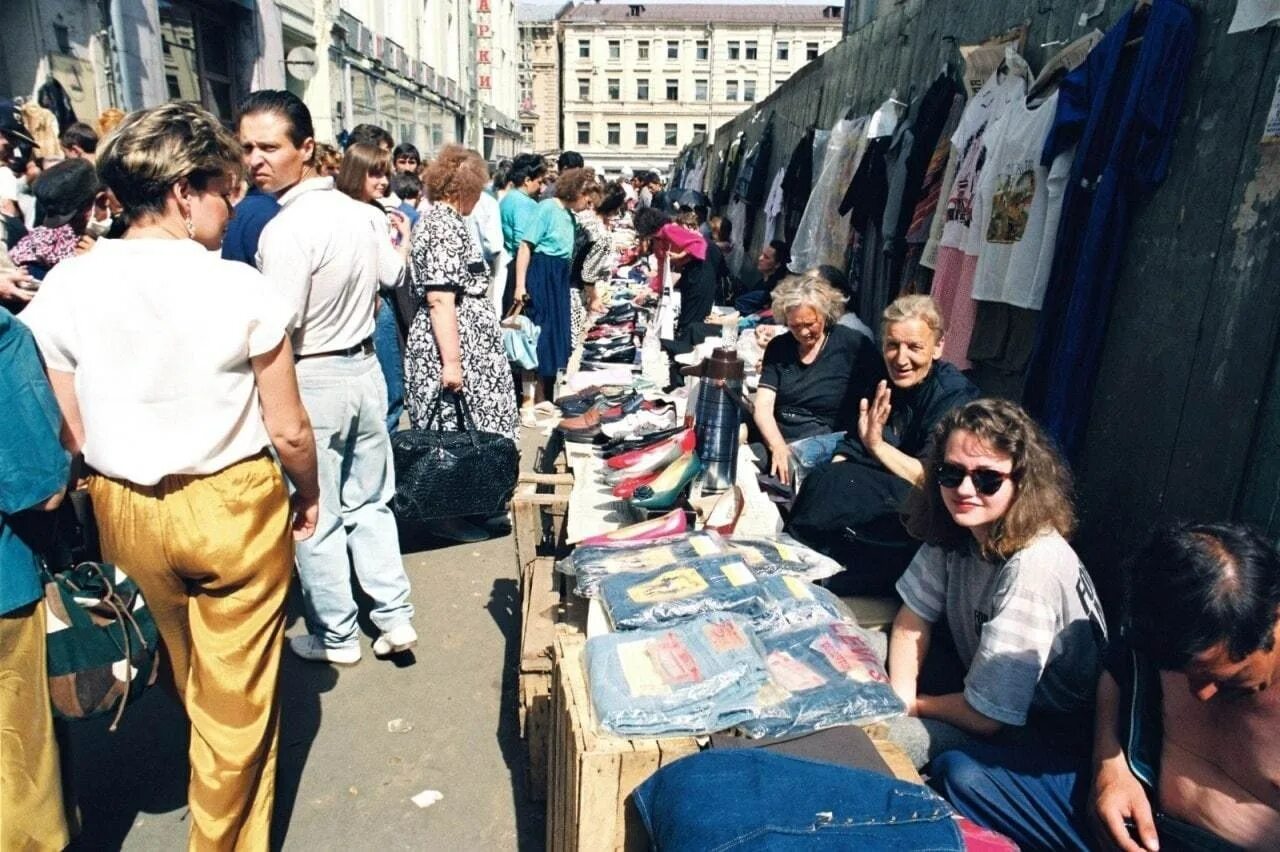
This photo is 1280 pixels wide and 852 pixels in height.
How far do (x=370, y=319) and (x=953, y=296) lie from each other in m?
2.89

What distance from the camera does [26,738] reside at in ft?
6.28

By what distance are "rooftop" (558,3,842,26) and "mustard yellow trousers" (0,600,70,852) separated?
67.6 meters

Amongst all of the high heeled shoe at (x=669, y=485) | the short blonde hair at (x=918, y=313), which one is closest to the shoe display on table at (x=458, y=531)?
the high heeled shoe at (x=669, y=485)

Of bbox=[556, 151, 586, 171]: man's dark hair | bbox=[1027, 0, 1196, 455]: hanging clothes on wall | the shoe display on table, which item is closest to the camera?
bbox=[1027, 0, 1196, 455]: hanging clothes on wall

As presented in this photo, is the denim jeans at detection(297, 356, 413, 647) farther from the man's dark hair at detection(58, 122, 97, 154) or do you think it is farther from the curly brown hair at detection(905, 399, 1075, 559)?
the man's dark hair at detection(58, 122, 97, 154)

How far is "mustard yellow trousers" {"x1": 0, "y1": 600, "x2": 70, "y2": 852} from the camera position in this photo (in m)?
1.86

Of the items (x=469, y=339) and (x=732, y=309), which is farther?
(x=732, y=309)

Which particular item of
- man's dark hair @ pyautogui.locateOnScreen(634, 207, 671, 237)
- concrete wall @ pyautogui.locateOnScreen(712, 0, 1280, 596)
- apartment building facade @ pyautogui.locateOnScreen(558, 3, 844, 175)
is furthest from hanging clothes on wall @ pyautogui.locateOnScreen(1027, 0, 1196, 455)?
apartment building facade @ pyautogui.locateOnScreen(558, 3, 844, 175)

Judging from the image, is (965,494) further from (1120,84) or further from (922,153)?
(922,153)

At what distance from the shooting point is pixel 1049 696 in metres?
2.15

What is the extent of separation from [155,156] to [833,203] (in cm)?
579

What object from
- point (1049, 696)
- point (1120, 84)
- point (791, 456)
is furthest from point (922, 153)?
point (1049, 696)

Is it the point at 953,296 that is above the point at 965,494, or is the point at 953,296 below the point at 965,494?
above

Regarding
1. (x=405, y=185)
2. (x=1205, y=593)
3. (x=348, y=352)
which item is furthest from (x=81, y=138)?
(x=1205, y=593)
